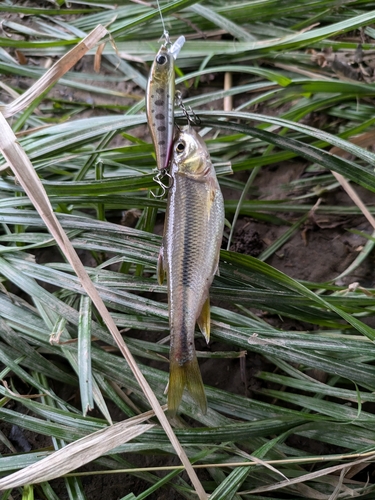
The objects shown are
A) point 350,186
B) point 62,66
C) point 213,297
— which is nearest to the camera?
point 62,66

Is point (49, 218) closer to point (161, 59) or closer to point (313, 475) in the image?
point (161, 59)

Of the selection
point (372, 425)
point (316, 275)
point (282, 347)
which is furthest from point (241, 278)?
point (372, 425)

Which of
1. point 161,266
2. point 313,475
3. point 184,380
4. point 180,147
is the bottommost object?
point 313,475

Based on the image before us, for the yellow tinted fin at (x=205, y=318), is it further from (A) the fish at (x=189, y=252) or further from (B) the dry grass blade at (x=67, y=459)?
(B) the dry grass blade at (x=67, y=459)

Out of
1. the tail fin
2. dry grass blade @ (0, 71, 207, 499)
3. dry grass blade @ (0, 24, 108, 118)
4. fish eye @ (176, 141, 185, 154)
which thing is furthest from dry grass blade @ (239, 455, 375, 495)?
dry grass blade @ (0, 24, 108, 118)

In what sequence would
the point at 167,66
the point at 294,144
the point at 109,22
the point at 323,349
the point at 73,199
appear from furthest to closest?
the point at 109,22 < the point at 73,199 < the point at 294,144 < the point at 323,349 < the point at 167,66

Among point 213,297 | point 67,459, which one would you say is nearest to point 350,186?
point 213,297

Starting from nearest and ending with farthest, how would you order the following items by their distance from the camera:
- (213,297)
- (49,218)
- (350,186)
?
(49,218) → (213,297) → (350,186)

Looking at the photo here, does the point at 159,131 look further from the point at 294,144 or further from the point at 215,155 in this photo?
the point at 215,155
